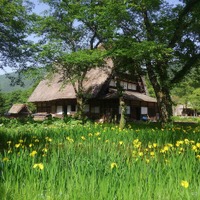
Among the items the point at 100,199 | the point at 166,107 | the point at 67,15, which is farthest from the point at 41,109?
the point at 100,199

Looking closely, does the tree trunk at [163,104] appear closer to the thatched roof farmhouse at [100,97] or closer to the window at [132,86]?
the thatched roof farmhouse at [100,97]

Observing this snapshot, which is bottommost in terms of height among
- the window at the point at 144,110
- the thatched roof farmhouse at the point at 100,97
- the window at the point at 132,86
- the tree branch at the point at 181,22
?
the window at the point at 144,110

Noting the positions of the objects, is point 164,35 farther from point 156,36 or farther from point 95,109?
point 95,109

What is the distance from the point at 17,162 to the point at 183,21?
1586 cm

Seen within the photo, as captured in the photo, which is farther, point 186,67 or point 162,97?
point 186,67

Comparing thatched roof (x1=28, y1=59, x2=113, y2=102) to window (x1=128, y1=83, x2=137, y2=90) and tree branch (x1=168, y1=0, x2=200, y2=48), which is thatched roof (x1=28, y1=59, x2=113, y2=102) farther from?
tree branch (x1=168, y1=0, x2=200, y2=48)

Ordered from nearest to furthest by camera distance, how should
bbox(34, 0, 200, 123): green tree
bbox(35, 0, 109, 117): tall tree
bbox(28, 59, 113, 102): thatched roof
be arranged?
bbox(34, 0, 200, 123): green tree
bbox(35, 0, 109, 117): tall tree
bbox(28, 59, 113, 102): thatched roof

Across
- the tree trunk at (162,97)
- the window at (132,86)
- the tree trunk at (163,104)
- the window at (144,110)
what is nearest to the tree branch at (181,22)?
the tree trunk at (162,97)

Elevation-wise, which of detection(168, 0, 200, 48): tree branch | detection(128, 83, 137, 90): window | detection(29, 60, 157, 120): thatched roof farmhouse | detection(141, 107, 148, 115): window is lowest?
detection(141, 107, 148, 115): window

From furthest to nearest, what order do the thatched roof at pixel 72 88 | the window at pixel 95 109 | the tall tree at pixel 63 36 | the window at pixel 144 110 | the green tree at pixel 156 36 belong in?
the window at pixel 144 110, the window at pixel 95 109, the thatched roof at pixel 72 88, the tall tree at pixel 63 36, the green tree at pixel 156 36

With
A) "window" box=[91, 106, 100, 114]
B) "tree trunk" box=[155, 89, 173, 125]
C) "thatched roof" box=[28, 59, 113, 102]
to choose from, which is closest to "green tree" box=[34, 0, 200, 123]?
"tree trunk" box=[155, 89, 173, 125]

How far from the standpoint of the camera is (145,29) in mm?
16297

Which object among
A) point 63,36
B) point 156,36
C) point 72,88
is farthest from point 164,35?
point 72,88

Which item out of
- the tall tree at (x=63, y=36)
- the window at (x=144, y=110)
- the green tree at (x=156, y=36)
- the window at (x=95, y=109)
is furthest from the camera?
the window at (x=144, y=110)
